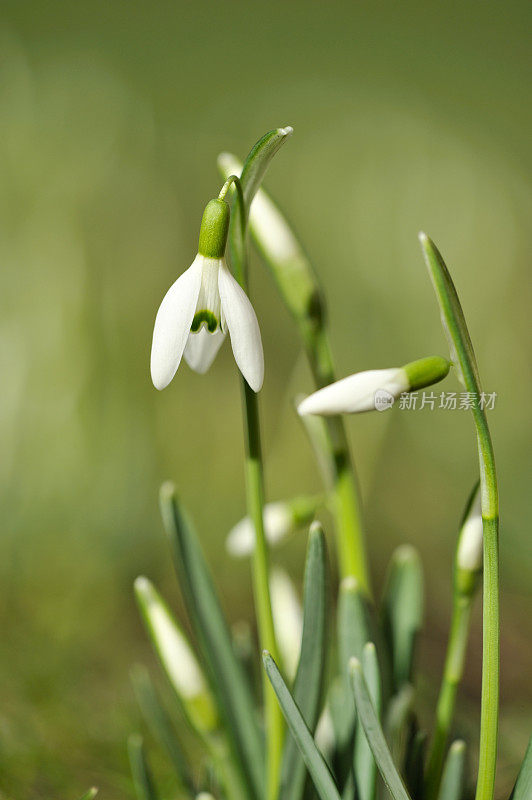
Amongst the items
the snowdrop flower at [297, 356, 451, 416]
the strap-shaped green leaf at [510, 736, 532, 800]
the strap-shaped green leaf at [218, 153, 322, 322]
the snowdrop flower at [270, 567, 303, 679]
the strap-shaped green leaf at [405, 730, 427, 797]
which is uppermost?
the strap-shaped green leaf at [218, 153, 322, 322]

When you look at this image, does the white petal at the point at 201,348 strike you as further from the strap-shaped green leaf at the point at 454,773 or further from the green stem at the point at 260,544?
the strap-shaped green leaf at the point at 454,773

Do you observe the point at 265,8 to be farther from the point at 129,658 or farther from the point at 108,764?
the point at 108,764

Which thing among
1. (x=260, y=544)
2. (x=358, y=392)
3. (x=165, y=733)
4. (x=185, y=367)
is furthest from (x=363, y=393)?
(x=185, y=367)

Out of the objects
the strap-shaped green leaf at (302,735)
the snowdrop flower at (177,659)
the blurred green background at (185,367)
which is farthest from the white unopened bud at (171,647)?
the blurred green background at (185,367)

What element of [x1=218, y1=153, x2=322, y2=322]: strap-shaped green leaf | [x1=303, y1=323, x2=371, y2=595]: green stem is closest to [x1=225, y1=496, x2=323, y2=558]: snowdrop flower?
[x1=303, y1=323, x2=371, y2=595]: green stem

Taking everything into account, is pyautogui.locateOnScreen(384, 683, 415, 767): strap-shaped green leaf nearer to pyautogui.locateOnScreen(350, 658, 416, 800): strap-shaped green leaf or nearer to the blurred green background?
pyautogui.locateOnScreen(350, 658, 416, 800): strap-shaped green leaf

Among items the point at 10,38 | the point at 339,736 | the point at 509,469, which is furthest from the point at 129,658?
the point at 10,38
